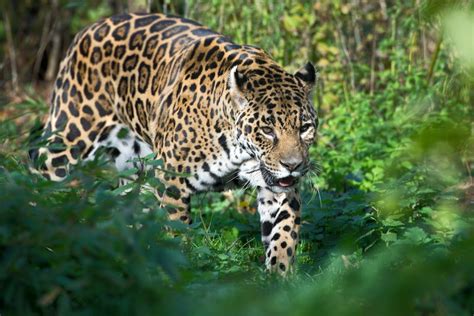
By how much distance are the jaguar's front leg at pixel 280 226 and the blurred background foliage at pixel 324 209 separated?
0.51ft

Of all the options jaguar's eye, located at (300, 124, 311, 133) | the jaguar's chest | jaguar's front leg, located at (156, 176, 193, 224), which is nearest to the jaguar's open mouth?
the jaguar's chest

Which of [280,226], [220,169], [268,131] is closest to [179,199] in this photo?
[220,169]

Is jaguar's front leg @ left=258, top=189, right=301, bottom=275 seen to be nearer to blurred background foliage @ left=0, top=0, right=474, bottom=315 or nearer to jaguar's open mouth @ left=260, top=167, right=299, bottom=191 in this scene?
blurred background foliage @ left=0, top=0, right=474, bottom=315

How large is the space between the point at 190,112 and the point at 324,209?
58.4 inches

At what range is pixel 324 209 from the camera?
7543mm

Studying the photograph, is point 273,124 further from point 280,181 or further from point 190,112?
point 190,112

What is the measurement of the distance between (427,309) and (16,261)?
1.75 meters

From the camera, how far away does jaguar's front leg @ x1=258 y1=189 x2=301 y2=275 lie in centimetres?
639

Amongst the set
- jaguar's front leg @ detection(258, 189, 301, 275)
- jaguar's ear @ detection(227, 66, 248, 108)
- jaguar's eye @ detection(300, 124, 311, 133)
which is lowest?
jaguar's front leg @ detection(258, 189, 301, 275)

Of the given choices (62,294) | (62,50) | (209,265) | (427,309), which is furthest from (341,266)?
(62,50)

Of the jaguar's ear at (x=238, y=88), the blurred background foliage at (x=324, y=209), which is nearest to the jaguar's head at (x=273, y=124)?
the jaguar's ear at (x=238, y=88)

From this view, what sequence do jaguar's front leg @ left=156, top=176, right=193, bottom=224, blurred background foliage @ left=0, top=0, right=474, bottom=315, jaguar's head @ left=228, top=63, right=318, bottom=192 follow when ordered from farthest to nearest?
jaguar's front leg @ left=156, top=176, right=193, bottom=224 < jaguar's head @ left=228, top=63, right=318, bottom=192 < blurred background foliage @ left=0, top=0, right=474, bottom=315

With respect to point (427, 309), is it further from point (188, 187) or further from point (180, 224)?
point (188, 187)

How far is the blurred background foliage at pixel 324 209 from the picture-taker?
3299 mm
